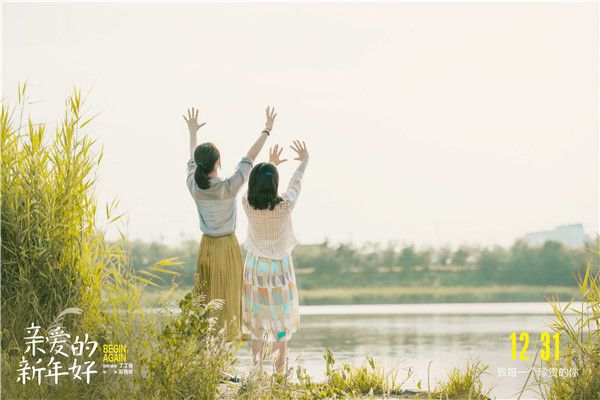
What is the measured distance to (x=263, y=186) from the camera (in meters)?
4.43

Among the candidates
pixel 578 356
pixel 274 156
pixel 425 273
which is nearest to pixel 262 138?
pixel 274 156

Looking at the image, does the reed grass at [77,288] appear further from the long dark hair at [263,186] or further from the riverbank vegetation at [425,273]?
the riverbank vegetation at [425,273]

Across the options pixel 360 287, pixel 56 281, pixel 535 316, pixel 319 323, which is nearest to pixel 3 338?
pixel 56 281

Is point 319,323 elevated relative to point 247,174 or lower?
lower

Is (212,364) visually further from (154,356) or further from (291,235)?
(291,235)

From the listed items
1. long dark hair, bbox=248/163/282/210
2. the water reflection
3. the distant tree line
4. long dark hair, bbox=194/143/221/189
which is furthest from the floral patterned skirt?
the distant tree line

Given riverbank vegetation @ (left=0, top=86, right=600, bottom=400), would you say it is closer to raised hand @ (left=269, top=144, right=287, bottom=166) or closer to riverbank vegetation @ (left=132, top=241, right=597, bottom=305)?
raised hand @ (left=269, top=144, right=287, bottom=166)

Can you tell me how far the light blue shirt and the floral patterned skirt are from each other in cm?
24

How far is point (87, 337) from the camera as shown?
4.07 metres

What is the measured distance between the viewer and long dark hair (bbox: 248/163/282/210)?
4.39 m

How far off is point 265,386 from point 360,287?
10.5 meters

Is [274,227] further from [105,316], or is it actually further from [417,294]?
[417,294]

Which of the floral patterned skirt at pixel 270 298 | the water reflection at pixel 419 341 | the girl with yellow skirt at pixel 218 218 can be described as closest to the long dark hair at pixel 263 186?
the girl with yellow skirt at pixel 218 218

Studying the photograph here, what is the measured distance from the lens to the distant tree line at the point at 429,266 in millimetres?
13766
